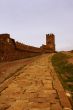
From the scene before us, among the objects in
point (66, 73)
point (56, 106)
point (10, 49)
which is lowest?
point (56, 106)

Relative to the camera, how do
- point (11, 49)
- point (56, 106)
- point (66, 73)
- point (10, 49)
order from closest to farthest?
point (56, 106), point (66, 73), point (10, 49), point (11, 49)

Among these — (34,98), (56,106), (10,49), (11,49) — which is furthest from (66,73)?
(11,49)

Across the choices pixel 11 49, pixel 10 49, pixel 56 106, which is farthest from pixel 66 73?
pixel 11 49

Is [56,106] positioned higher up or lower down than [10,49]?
lower down

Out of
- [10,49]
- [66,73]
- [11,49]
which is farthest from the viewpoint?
[11,49]

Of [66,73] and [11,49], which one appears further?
[11,49]

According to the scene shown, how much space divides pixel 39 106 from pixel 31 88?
157cm

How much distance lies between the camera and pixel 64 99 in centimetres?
432

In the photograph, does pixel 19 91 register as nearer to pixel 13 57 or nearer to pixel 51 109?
pixel 51 109

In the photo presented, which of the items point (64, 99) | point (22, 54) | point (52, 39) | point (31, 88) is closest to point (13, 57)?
point (22, 54)

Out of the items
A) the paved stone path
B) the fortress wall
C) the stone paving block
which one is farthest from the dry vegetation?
the fortress wall

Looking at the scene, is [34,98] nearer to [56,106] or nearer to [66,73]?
[56,106]

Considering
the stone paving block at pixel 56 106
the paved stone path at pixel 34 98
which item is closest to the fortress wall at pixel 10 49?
the paved stone path at pixel 34 98

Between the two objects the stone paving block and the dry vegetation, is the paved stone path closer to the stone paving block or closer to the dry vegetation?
the stone paving block
